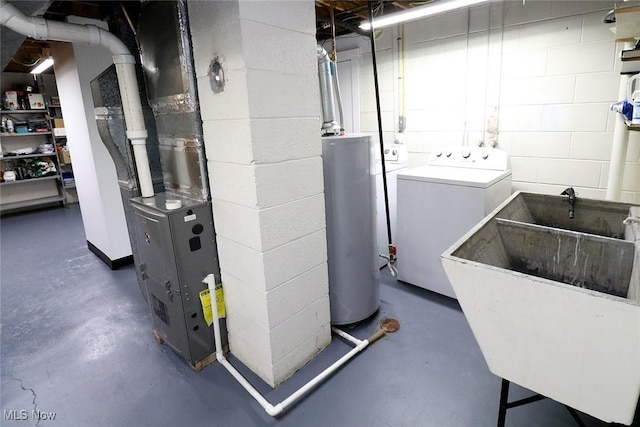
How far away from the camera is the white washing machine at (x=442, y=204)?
8.25 feet

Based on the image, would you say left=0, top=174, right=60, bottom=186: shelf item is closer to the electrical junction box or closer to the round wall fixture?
the electrical junction box

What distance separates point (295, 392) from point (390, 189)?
2.03m

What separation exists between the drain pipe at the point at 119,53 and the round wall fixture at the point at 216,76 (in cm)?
69

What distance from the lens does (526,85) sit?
9.36ft

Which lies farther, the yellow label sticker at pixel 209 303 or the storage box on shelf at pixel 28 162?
the storage box on shelf at pixel 28 162

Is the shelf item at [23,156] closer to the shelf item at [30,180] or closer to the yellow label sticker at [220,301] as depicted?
the shelf item at [30,180]

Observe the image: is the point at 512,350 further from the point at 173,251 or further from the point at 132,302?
the point at 132,302

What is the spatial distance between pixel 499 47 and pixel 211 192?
2.71 metres

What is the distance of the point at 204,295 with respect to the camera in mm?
2078

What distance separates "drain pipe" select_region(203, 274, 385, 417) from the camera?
1764 millimetres

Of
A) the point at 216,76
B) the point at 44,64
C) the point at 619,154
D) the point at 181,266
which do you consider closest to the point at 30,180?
the point at 44,64

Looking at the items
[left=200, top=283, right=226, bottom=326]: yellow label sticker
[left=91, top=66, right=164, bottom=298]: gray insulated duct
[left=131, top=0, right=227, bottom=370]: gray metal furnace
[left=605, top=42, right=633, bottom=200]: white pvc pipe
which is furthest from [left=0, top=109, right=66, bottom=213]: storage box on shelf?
[left=605, top=42, right=633, bottom=200]: white pvc pipe

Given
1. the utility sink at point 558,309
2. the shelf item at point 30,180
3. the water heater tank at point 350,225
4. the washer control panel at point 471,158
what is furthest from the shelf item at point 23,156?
the utility sink at point 558,309

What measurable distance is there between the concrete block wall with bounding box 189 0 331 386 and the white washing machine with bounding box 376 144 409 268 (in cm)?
119
